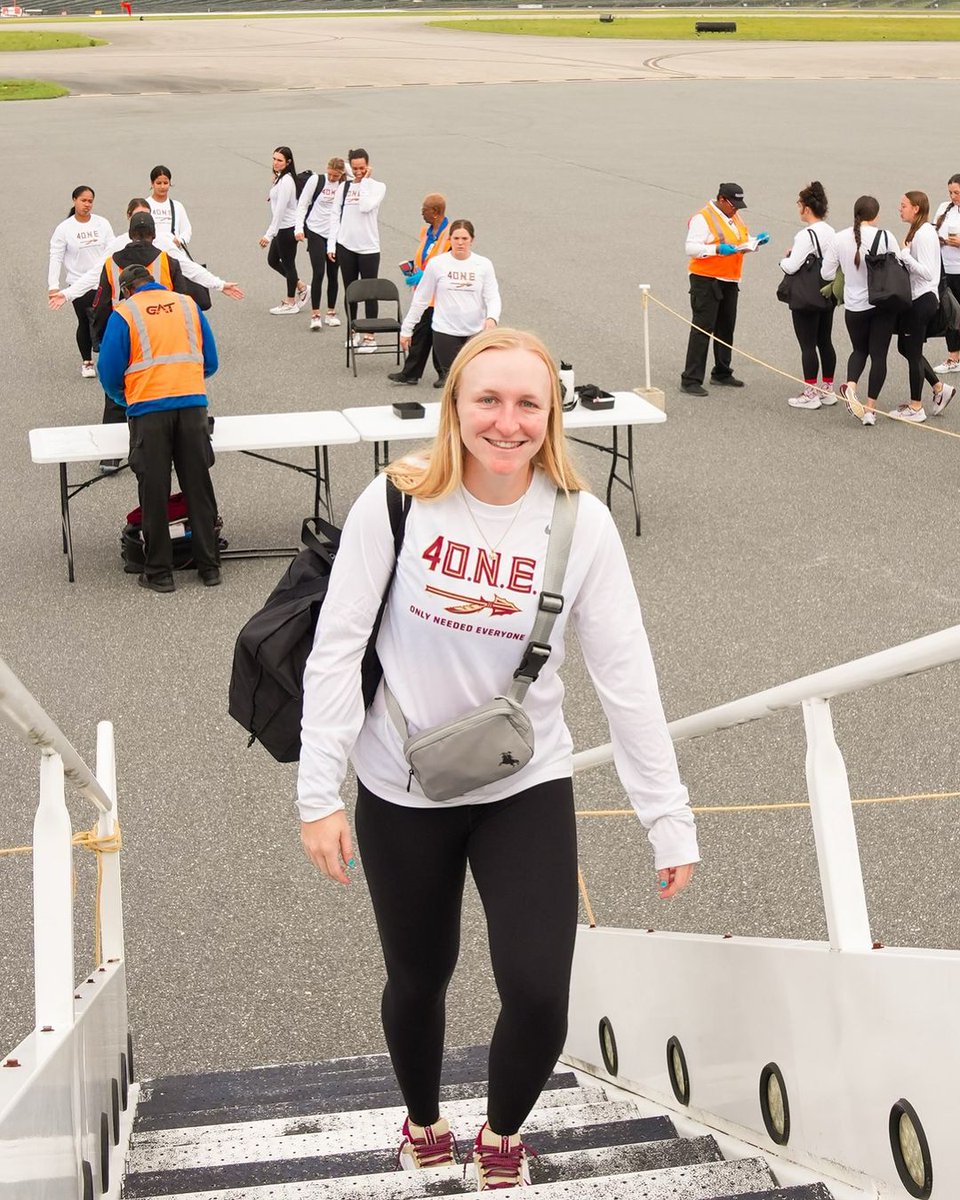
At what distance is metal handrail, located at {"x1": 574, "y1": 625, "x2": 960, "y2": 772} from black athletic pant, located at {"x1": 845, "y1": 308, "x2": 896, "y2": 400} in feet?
31.0

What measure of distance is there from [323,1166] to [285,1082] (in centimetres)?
101

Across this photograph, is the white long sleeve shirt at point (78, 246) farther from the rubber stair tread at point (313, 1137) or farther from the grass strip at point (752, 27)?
the grass strip at point (752, 27)

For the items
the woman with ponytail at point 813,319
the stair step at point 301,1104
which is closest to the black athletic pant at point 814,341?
the woman with ponytail at point 813,319

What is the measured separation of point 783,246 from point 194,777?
15202 millimetres

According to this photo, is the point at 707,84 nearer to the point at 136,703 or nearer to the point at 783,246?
the point at 783,246

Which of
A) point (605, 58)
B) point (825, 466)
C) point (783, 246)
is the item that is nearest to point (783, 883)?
point (825, 466)

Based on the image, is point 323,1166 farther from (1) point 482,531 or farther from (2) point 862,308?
(2) point 862,308

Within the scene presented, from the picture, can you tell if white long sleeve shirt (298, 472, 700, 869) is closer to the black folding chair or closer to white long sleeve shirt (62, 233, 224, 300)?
white long sleeve shirt (62, 233, 224, 300)

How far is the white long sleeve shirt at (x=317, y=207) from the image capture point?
15.6 meters

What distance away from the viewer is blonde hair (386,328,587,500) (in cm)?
290

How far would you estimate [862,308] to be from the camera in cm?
1203

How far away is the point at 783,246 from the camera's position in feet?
65.3

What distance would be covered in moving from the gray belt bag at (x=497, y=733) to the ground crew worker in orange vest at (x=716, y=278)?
398 inches

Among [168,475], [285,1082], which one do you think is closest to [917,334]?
[168,475]
